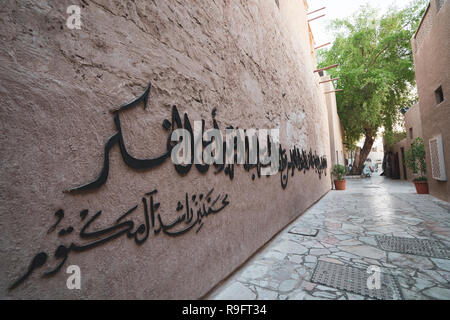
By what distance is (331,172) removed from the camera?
13.5 meters

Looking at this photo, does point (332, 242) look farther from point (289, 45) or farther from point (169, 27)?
point (289, 45)

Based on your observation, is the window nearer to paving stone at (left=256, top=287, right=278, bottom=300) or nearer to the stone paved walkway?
the stone paved walkway

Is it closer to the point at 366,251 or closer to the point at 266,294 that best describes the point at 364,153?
the point at 366,251

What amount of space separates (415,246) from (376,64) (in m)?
17.6

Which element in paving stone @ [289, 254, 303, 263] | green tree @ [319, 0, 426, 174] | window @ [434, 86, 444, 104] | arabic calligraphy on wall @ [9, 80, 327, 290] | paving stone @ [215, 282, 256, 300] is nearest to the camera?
arabic calligraphy on wall @ [9, 80, 327, 290]

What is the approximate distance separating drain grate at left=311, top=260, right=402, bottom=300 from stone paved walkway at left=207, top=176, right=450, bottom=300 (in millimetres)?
85

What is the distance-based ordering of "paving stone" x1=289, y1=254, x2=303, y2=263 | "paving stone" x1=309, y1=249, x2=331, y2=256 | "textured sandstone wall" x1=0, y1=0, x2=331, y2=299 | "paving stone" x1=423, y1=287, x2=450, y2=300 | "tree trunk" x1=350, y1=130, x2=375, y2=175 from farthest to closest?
"tree trunk" x1=350, y1=130, x2=375, y2=175 → "paving stone" x1=309, y1=249, x2=331, y2=256 → "paving stone" x1=289, y1=254, x2=303, y2=263 → "paving stone" x1=423, y1=287, x2=450, y2=300 → "textured sandstone wall" x1=0, y1=0, x2=331, y2=299

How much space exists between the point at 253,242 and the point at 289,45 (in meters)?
5.64

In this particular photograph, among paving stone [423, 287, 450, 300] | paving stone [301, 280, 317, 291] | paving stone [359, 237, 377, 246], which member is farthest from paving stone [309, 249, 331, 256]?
paving stone [423, 287, 450, 300]

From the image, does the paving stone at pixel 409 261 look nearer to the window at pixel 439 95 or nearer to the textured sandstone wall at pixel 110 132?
the textured sandstone wall at pixel 110 132

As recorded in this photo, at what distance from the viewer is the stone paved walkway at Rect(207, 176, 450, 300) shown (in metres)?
2.30

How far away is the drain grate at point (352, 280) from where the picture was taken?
2.23 meters

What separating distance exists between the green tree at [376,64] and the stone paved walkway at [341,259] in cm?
1239

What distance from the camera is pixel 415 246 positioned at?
344 cm
